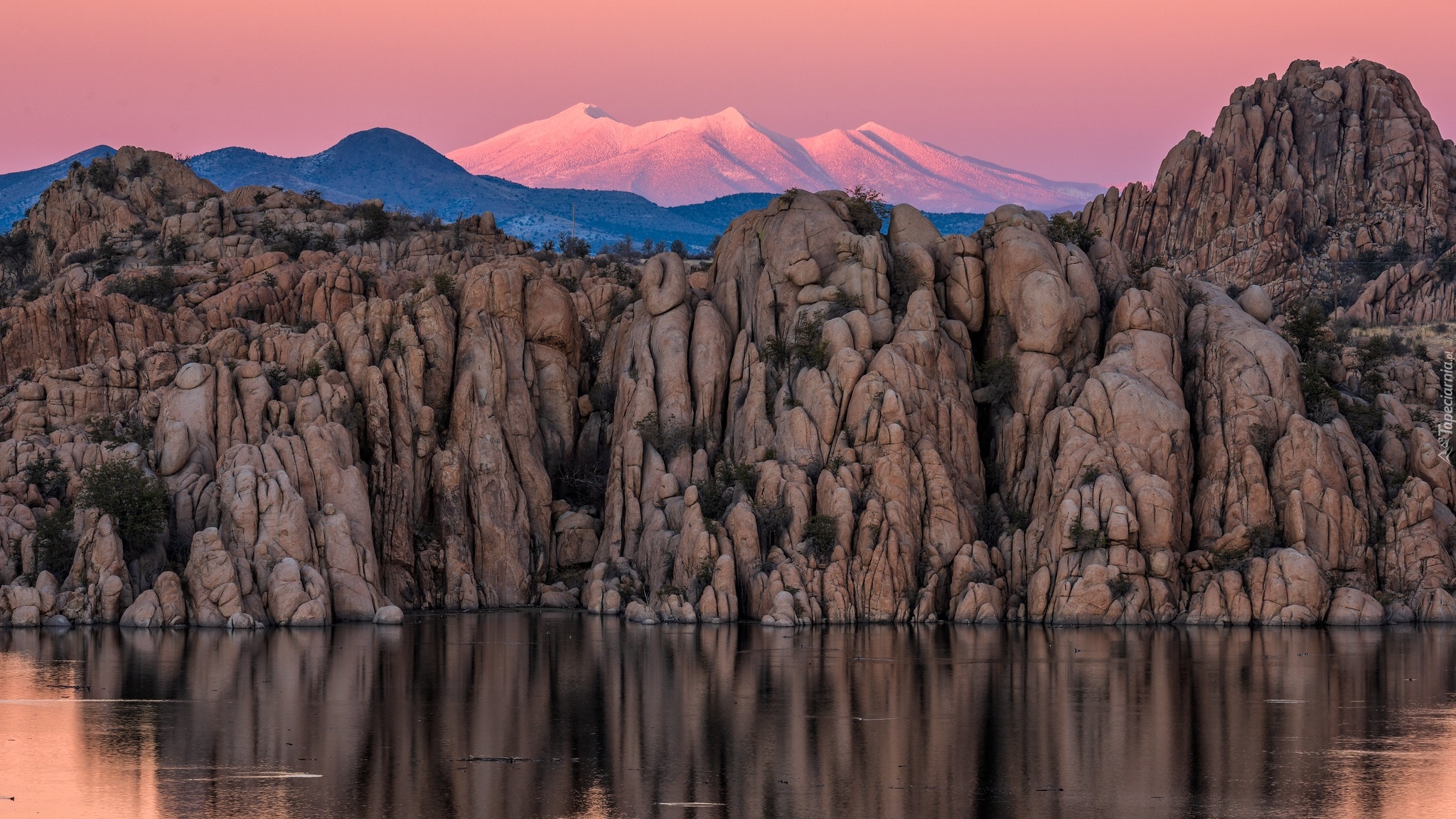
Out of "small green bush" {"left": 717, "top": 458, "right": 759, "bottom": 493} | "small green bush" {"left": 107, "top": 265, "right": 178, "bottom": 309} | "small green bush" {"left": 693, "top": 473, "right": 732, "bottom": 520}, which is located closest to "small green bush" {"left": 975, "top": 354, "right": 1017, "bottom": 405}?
"small green bush" {"left": 717, "top": 458, "right": 759, "bottom": 493}

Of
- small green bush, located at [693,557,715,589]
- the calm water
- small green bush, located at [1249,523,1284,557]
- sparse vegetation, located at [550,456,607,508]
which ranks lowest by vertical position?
the calm water

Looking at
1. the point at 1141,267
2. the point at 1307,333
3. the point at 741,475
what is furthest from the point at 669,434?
the point at 1307,333

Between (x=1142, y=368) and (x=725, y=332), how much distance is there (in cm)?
2291

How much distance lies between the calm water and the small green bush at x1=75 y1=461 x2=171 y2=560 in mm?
8199

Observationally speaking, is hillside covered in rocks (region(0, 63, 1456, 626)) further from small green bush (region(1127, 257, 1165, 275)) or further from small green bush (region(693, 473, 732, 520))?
small green bush (region(1127, 257, 1165, 275))

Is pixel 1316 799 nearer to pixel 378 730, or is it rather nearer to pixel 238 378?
pixel 378 730

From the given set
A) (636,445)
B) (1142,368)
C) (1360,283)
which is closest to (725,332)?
(636,445)

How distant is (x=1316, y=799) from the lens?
32.2 meters

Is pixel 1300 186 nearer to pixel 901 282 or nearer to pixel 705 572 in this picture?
pixel 901 282

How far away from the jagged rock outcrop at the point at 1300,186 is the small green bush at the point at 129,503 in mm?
109823

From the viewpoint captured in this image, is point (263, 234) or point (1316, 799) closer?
point (1316, 799)

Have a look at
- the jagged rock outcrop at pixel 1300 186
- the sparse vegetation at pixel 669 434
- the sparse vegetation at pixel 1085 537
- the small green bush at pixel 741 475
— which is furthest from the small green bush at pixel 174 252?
the jagged rock outcrop at pixel 1300 186

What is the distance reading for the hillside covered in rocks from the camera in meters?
74.1

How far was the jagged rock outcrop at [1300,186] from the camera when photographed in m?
160
